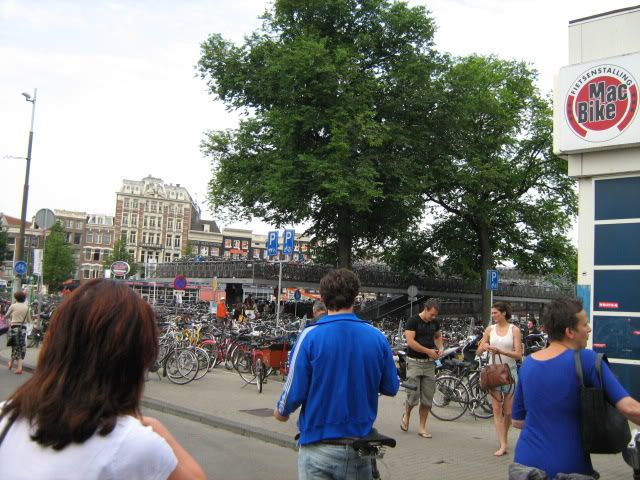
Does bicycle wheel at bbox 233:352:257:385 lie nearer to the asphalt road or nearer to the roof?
the asphalt road

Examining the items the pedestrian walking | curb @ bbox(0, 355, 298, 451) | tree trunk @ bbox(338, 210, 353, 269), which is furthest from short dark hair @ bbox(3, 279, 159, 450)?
tree trunk @ bbox(338, 210, 353, 269)

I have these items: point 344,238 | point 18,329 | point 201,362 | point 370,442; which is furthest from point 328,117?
point 370,442

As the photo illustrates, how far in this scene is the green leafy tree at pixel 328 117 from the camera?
25562mm

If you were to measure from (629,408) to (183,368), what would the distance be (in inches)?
439

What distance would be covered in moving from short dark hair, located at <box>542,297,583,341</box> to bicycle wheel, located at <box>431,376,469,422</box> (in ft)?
23.3

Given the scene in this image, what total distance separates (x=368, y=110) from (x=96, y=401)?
24977mm

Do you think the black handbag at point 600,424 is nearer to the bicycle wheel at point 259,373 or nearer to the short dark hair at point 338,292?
the short dark hair at point 338,292

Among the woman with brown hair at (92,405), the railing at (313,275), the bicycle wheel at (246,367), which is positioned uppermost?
the railing at (313,275)

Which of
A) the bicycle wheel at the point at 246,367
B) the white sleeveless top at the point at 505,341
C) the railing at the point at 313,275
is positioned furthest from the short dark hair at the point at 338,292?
the railing at the point at 313,275

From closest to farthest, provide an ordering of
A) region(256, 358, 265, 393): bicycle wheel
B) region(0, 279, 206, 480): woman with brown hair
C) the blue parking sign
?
region(0, 279, 206, 480): woman with brown hair → region(256, 358, 265, 393): bicycle wheel → the blue parking sign

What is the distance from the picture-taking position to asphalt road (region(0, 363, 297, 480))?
676 centimetres

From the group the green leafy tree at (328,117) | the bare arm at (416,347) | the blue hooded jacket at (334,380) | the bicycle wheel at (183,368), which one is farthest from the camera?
the green leafy tree at (328,117)

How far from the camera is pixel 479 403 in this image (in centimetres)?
1041

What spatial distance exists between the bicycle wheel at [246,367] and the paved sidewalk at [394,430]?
17cm
